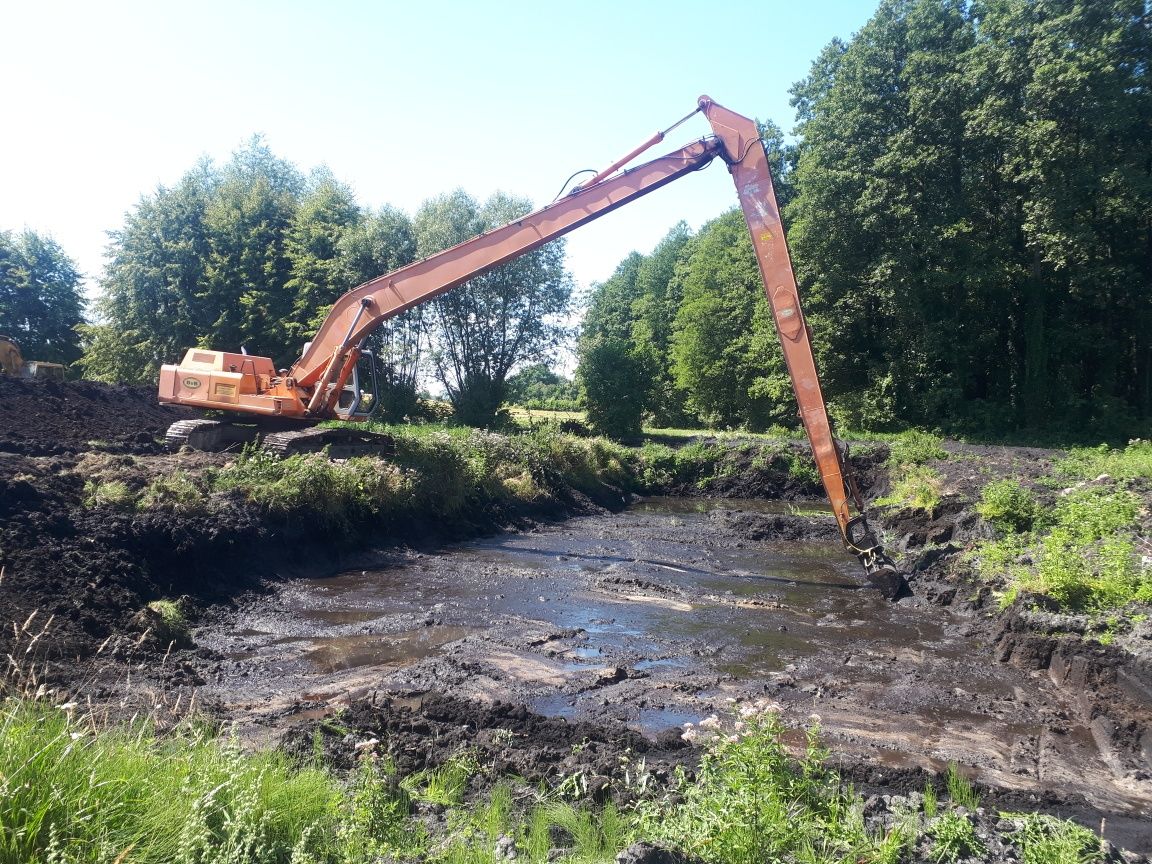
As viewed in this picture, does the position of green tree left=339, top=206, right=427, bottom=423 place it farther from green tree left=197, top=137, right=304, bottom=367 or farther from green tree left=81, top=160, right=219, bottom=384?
green tree left=81, top=160, right=219, bottom=384

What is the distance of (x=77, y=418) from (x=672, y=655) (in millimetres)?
14741

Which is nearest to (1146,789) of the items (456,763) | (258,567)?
(456,763)

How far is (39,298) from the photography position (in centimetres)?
3744

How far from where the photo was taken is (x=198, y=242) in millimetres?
32969

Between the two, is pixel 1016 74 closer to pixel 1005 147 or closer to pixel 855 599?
pixel 1005 147

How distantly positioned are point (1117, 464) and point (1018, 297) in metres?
14.5

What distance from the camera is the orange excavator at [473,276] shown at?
11.2 meters

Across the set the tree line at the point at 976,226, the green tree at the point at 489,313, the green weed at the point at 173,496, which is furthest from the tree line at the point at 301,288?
the green weed at the point at 173,496

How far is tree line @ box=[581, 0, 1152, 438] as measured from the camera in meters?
24.0

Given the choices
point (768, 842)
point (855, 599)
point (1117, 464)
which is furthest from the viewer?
point (1117, 464)

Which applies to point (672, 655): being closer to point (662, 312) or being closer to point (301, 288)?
point (301, 288)

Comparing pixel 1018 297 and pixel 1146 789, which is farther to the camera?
pixel 1018 297

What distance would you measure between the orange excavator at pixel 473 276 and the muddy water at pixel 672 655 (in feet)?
6.72

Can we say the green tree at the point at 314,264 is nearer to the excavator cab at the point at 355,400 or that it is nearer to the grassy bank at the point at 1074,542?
the excavator cab at the point at 355,400
